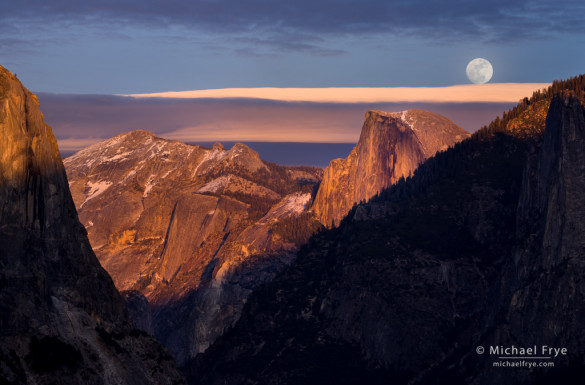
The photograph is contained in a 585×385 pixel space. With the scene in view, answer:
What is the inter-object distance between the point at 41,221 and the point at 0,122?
58.0 ft

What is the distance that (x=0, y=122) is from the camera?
175 m

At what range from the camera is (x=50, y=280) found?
181500 mm

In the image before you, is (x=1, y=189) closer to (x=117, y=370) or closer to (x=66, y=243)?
(x=66, y=243)

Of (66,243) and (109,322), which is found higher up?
(66,243)

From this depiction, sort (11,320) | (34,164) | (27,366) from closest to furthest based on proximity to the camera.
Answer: (27,366), (11,320), (34,164)

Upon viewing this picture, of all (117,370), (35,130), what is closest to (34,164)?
(35,130)

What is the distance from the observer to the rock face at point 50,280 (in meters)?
170

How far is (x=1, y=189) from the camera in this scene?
173750mm

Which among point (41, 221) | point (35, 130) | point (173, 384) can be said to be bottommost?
point (173, 384)

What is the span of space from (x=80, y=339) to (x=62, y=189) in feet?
91.7

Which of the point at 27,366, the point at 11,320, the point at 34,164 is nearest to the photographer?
the point at 27,366

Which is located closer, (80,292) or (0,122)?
(0,122)

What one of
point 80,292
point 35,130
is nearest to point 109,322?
point 80,292

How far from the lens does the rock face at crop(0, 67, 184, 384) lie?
16950 cm
